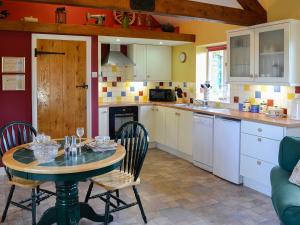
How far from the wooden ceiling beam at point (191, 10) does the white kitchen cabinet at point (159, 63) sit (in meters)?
2.36

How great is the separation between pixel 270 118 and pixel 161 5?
73.8 inches

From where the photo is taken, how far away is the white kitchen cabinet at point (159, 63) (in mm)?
6352

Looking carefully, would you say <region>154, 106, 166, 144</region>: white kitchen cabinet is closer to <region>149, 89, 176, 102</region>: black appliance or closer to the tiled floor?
<region>149, 89, 176, 102</region>: black appliance

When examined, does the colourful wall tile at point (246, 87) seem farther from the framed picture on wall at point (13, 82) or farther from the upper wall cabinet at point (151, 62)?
the framed picture on wall at point (13, 82)

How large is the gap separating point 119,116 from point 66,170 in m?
3.58

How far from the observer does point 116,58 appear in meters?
5.95

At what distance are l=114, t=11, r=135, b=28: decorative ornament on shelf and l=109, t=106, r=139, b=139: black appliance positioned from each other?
4.80 feet

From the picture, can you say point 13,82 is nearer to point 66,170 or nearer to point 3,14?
point 3,14

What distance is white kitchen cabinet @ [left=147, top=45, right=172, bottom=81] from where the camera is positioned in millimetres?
6352

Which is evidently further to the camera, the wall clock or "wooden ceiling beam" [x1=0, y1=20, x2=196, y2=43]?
the wall clock

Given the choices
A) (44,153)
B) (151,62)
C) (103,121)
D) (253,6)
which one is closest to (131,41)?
(151,62)

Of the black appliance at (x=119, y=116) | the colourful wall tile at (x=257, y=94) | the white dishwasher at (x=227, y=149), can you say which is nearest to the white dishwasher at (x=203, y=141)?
the white dishwasher at (x=227, y=149)

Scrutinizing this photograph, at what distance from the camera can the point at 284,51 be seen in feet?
12.7

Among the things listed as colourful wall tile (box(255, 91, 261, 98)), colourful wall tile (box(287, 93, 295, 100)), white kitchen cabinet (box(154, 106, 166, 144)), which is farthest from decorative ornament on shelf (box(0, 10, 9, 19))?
colourful wall tile (box(287, 93, 295, 100))
